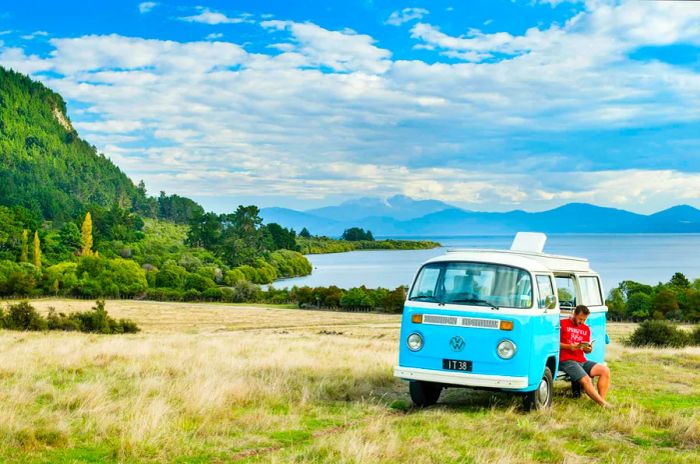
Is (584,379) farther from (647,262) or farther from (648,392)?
(647,262)

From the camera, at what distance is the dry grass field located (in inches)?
321

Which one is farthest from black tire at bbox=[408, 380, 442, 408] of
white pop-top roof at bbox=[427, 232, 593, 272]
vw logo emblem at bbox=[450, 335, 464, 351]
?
white pop-top roof at bbox=[427, 232, 593, 272]

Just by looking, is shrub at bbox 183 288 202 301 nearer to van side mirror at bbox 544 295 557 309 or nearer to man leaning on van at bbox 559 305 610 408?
man leaning on van at bbox 559 305 610 408

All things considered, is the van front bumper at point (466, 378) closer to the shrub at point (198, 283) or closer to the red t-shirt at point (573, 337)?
the red t-shirt at point (573, 337)

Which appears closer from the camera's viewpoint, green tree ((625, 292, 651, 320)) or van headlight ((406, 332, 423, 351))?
van headlight ((406, 332, 423, 351))

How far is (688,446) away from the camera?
914 cm

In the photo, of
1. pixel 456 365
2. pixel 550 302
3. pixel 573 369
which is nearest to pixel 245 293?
pixel 573 369

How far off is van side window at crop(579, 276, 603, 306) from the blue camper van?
7.68 feet

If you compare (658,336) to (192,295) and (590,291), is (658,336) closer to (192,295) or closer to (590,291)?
(590,291)

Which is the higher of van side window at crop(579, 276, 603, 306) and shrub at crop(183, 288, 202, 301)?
van side window at crop(579, 276, 603, 306)

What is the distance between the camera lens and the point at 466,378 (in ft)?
35.2

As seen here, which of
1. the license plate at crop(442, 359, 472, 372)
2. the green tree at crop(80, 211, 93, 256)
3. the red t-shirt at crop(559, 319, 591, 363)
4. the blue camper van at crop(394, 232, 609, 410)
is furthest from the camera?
the green tree at crop(80, 211, 93, 256)

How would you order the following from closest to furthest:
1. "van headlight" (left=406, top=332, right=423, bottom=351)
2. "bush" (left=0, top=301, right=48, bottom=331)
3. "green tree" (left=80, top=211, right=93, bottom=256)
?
"van headlight" (left=406, top=332, right=423, bottom=351), "bush" (left=0, top=301, right=48, bottom=331), "green tree" (left=80, top=211, right=93, bottom=256)

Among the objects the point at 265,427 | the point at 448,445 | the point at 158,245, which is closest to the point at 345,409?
the point at 265,427
